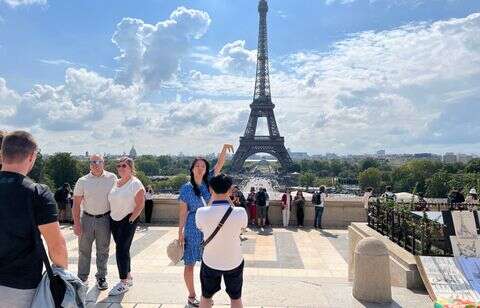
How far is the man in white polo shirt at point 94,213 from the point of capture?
6355 millimetres

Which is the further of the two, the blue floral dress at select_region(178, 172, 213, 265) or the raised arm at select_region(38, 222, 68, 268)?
the blue floral dress at select_region(178, 172, 213, 265)

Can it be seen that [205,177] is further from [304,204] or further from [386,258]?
[304,204]

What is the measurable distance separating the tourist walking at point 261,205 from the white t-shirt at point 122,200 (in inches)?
352

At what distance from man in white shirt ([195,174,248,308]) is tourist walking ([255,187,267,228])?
10468 mm

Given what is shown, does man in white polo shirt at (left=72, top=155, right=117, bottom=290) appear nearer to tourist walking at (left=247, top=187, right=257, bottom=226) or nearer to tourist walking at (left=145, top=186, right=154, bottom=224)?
tourist walking at (left=145, top=186, right=154, bottom=224)

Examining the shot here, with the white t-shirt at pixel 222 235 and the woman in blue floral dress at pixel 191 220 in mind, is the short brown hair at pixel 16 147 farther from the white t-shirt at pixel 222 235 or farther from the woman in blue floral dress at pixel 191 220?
the woman in blue floral dress at pixel 191 220

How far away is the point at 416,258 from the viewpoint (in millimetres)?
6621

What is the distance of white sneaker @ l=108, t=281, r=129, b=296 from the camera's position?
6.14 meters

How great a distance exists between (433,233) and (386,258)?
1675 mm

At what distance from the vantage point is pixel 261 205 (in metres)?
15.2

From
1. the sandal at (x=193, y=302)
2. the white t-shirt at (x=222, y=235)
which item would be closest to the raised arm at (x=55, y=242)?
the white t-shirt at (x=222, y=235)

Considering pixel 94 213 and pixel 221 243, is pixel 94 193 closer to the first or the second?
pixel 94 213

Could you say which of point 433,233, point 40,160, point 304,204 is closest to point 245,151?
point 40,160

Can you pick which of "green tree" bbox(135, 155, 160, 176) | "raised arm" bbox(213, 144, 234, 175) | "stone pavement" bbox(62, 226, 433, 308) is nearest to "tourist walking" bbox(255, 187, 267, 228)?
"stone pavement" bbox(62, 226, 433, 308)
